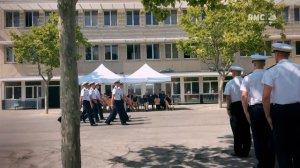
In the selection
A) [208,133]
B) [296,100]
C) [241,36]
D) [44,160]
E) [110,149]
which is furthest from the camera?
[241,36]

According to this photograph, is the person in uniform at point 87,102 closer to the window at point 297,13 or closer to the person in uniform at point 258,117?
the person in uniform at point 258,117

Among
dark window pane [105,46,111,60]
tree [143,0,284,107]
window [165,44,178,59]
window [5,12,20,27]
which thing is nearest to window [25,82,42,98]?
window [5,12,20,27]

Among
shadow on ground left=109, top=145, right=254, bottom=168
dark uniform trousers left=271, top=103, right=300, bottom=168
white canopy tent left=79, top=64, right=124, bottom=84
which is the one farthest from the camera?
white canopy tent left=79, top=64, right=124, bottom=84

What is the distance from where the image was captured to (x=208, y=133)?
12766mm

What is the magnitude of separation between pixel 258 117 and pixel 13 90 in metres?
37.6

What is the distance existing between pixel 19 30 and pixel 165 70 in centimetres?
1499

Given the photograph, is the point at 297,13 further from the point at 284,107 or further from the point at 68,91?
the point at 68,91

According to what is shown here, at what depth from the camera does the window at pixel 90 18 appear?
4200cm

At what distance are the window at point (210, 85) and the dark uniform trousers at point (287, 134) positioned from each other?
3645 cm

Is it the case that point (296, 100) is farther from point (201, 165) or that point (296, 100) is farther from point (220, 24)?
point (220, 24)

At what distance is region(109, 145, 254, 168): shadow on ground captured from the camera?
26.4 feet

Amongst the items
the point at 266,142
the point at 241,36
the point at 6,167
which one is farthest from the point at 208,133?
the point at 241,36

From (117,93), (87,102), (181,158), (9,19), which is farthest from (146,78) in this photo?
(9,19)
